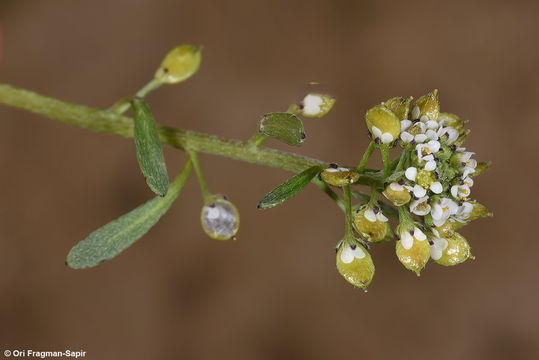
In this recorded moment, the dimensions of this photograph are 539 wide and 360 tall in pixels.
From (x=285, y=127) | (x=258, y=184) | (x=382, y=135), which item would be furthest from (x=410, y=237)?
(x=258, y=184)

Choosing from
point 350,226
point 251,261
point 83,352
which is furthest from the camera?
point 251,261

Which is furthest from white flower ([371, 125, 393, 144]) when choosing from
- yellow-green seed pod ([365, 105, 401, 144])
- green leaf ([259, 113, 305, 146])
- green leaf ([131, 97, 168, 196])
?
green leaf ([131, 97, 168, 196])

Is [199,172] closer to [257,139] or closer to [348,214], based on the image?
[257,139]

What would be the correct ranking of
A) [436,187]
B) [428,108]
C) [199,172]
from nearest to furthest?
[436,187]
[428,108]
[199,172]

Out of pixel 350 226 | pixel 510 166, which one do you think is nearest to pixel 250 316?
pixel 510 166

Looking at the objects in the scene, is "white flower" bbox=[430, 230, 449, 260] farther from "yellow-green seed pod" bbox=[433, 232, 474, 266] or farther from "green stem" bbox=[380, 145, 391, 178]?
"green stem" bbox=[380, 145, 391, 178]

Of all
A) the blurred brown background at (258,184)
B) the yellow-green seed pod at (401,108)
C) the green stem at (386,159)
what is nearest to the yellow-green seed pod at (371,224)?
the green stem at (386,159)

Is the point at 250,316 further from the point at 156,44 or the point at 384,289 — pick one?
the point at 156,44
